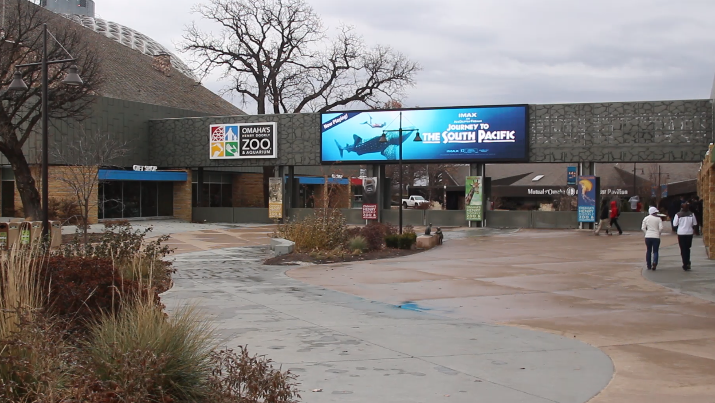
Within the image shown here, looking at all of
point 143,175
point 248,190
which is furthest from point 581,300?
point 248,190

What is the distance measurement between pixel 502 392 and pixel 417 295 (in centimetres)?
669

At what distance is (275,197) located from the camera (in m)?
42.2

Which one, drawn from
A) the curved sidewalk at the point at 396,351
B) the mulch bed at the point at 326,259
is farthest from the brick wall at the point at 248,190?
the curved sidewalk at the point at 396,351

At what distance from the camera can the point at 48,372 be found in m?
4.33

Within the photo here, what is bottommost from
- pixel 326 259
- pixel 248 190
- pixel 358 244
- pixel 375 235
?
pixel 326 259

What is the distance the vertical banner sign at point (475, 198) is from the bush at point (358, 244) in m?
16.7

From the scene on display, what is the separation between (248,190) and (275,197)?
10.9 meters

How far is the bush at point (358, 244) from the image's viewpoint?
21.7 m

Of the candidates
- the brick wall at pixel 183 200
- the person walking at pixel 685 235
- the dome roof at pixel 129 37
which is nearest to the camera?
the person walking at pixel 685 235

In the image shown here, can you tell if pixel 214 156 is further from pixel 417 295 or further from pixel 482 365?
pixel 482 365

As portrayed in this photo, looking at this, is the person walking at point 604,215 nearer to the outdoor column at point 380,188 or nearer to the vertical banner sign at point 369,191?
the outdoor column at point 380,188

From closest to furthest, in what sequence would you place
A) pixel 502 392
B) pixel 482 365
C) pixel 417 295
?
pixel 502 392, pixel 482 365, pixel 417 295

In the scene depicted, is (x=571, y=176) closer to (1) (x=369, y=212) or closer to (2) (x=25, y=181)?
(1) (x=369, y=212)

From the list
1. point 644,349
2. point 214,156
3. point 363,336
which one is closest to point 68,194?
point 214,156
